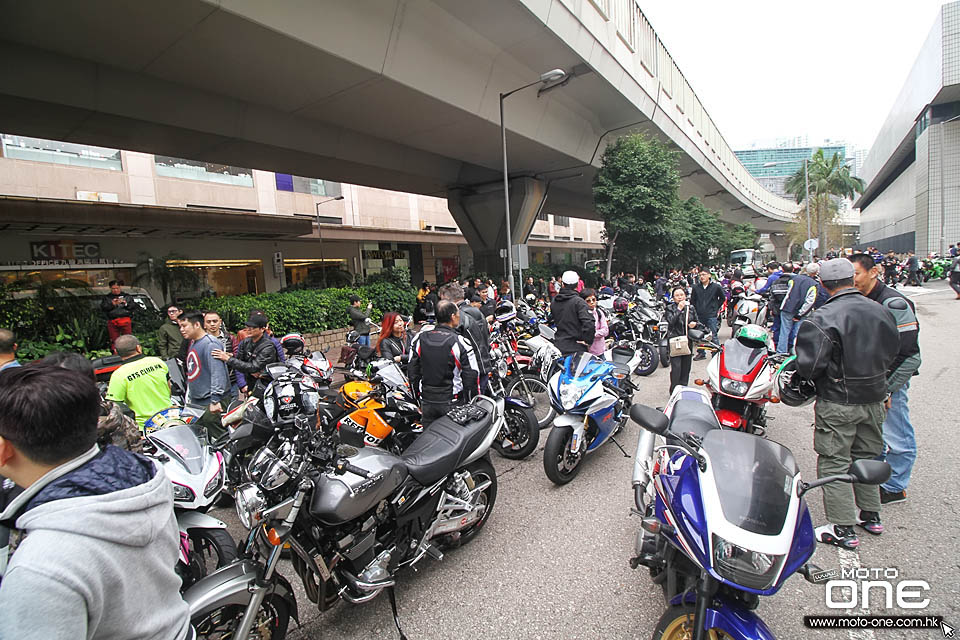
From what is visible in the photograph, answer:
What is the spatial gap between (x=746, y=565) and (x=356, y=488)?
1.75 m

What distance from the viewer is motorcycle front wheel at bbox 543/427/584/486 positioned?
388 centimetres

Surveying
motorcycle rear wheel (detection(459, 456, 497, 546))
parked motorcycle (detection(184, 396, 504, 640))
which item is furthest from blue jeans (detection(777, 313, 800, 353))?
parked motorcycle (detection(184, 396, 504, 640))

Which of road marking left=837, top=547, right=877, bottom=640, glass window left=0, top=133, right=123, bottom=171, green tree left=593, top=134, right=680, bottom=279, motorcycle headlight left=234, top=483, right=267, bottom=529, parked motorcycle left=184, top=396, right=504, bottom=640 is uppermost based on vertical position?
glass window left=0, top=133, right=123, bottom=171

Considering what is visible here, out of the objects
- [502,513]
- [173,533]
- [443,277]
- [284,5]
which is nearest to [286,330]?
[284,5]

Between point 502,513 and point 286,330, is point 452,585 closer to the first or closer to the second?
point 502,513

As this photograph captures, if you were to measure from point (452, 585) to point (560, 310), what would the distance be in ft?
11.7

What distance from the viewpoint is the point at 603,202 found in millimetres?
18797

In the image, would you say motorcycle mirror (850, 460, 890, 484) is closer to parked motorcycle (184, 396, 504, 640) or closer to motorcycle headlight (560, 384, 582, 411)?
parked motorcycle (184, 396, 504, 640)

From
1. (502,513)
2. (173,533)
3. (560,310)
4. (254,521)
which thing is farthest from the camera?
(560,310)

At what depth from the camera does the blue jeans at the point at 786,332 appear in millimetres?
7324

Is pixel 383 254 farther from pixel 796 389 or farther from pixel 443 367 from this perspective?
pixel 796 389

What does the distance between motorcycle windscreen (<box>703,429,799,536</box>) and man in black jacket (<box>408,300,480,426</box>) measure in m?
2.25

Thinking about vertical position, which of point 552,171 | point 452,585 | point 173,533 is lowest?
point 452,585

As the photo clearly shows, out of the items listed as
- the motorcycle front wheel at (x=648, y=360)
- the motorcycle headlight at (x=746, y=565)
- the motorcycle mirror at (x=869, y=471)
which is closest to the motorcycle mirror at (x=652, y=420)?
the motorcycle headlight at (x=746, y=565)
